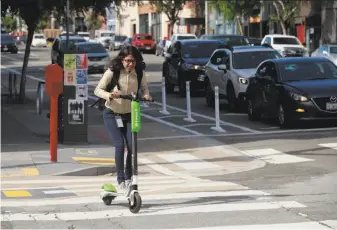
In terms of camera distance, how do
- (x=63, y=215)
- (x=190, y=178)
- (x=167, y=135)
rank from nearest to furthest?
(x=63, y=215), (x=190, y=178), (x=167, y=135)

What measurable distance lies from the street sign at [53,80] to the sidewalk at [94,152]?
3.85 ft

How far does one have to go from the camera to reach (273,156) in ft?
48.5

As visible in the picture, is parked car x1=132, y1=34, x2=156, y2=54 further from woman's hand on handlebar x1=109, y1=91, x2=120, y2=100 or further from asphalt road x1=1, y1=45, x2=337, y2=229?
woman's hand on handlebar x1=109, y1=91, x2=120, y2=100

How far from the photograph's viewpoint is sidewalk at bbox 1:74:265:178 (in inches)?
526

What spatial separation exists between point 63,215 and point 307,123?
1108 cm

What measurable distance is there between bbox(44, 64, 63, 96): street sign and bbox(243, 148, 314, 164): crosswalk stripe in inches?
146

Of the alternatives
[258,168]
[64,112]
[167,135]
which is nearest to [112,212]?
[258,168]

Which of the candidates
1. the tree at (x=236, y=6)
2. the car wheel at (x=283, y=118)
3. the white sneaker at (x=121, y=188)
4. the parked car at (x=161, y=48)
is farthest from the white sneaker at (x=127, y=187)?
the parked car at (x=161, y=48)

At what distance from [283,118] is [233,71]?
4.97 metres

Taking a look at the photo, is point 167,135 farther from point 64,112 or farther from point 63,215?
point 63,215

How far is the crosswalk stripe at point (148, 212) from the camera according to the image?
29.6 ft

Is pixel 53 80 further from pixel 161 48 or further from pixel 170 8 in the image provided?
pixel 170 8

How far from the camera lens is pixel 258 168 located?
13.6 m

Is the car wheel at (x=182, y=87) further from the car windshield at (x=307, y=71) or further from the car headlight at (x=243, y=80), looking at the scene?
the car windshield at (x=307, y=71)
